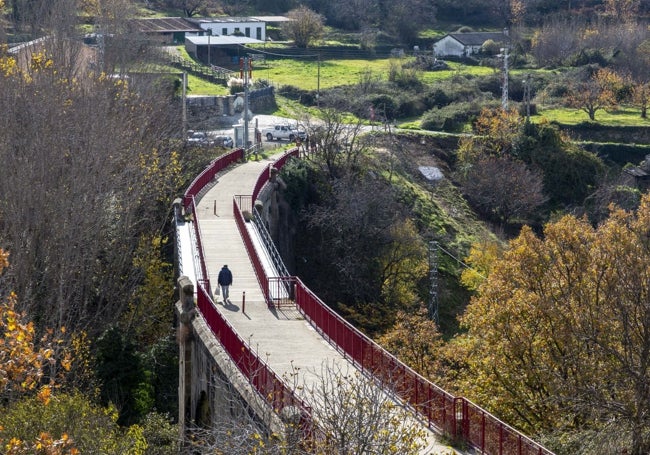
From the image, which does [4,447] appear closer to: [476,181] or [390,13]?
[476,181]

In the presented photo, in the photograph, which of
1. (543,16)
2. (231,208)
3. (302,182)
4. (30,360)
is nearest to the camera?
(30,360)

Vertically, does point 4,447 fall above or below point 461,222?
above

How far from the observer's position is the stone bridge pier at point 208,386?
22047mm

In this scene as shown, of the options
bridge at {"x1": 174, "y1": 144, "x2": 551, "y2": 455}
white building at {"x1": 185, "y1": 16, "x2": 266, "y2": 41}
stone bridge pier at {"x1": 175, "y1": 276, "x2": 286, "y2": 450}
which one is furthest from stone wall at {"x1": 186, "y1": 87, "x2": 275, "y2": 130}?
stone bridge pier at {"x1": 175, "y1": 276, "x2": 286, "y2": 450}

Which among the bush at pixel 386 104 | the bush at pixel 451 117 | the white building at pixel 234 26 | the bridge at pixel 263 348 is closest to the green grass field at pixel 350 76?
the bush at pixel 451 117

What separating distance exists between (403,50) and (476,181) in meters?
38.6

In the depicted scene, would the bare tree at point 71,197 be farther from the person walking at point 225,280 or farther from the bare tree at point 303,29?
the bare tree at point 303,29

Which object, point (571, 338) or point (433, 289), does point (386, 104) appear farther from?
point (571, 338)

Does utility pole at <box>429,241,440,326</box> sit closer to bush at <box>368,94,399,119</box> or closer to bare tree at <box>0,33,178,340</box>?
bare tree at <box>0,33,178,340</box>

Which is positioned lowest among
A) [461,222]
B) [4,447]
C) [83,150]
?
[461,222]

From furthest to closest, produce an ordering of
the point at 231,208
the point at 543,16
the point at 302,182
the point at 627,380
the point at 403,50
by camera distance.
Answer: the point at 543,16
the point at 403,50
the point at 302,182
the point at 231,208
the point at 627,380

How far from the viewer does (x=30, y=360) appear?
1823cm

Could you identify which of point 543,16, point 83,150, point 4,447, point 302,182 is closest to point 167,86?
point 302,182

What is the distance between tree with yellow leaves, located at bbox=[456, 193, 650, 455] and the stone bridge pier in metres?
5.61
